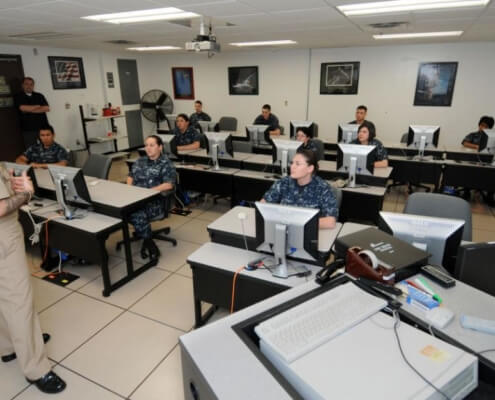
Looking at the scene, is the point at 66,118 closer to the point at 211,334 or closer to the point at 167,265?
the point at 167,265

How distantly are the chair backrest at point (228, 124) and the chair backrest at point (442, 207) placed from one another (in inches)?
235

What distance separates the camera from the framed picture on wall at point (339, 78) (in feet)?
23.8

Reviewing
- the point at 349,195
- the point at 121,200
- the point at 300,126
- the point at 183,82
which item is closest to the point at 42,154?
the point at 121,200

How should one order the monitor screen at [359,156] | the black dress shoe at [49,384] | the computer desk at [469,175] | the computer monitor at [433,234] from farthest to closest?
the computer desk at [469,175], the monitor screen at [359,156], the black dress shoe at [49,384], the computer monitor at [433,234]

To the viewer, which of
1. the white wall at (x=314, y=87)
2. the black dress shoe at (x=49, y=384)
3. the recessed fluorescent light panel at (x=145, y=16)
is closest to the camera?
the black dress shoe at (x=49, y=384)

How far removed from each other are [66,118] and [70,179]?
16.9 feet

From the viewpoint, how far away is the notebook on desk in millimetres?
1332

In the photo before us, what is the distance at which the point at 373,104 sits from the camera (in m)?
7.30

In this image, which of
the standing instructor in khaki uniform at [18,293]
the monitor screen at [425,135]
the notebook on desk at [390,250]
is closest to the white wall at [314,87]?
the monitor screen at [425,135]

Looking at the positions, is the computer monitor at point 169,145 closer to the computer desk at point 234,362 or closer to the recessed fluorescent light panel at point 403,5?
the recessed fluorescent light panel at point 403,5

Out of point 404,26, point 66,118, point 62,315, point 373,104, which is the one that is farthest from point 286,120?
point 62,315

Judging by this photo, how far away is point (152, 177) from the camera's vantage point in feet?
11.9

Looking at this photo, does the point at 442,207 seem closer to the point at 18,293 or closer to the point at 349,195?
the point at 349,195

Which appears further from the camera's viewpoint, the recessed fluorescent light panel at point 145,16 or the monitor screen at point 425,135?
the monitor screen at point 425,135
